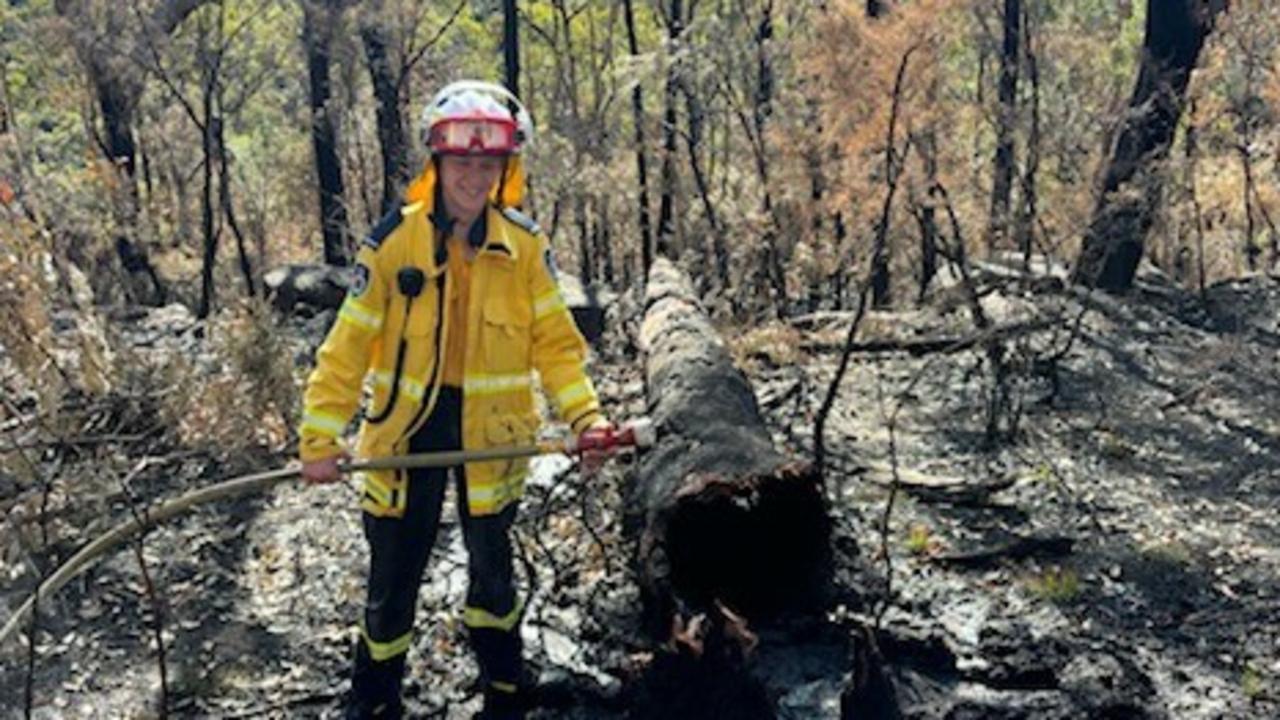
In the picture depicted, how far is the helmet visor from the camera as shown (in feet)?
10.9

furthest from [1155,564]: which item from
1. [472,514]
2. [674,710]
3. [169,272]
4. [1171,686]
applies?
[169,272]

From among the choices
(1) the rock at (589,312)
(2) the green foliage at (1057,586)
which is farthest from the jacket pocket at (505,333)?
(1) the rock at (589,312)

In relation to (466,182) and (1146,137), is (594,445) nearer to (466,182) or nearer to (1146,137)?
(466,182)

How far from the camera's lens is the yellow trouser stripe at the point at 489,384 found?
350 cm

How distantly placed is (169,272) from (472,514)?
43.6ft

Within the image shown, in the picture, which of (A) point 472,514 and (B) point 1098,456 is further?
→ (B) point 1098,456

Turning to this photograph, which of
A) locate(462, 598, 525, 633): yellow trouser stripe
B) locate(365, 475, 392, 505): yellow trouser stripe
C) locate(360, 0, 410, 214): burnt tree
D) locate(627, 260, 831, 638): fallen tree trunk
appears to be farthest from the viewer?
locate(360, 0, 410, 214): burnt tree

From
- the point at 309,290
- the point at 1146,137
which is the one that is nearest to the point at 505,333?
the point at 1146,137

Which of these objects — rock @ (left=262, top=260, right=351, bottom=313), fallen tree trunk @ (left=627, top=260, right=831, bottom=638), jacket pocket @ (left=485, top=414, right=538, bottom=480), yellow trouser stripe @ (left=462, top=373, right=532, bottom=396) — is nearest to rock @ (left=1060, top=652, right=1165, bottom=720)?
fallen tree trunk @ (left=627, top=260, right=831, bottom=638)

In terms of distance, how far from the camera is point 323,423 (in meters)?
3.36

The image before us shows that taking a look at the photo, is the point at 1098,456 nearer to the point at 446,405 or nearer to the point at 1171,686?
the point at 1171,686

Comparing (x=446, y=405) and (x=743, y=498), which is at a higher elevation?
(x=446, y=405)

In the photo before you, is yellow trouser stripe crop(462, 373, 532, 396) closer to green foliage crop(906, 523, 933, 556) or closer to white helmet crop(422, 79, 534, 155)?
white helmet crop(422, 79, 534, 155)

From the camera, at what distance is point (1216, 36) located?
10805mm
